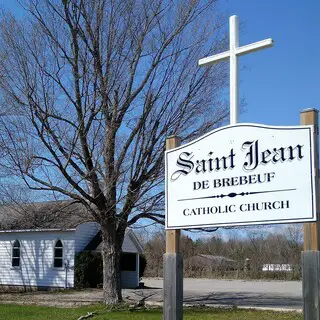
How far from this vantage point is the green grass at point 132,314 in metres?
15.8

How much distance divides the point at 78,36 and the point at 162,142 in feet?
14.2

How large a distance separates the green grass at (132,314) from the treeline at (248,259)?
30.3 metres

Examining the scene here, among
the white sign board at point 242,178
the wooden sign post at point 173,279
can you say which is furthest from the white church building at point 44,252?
the white sign board at point 242,178

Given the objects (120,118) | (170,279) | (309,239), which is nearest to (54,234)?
(120,118)

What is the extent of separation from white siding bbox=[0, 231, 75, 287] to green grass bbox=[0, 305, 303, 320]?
1312 cm

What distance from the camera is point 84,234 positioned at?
32.9 metres

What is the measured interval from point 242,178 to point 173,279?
1.99m

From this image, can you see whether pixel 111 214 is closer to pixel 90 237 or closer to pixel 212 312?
pixel 212 312

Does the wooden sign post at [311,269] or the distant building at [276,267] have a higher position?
the wooden sign post at [311,269]

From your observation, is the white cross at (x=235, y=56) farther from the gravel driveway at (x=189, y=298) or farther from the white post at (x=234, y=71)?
the gravel driveway at (x=189, y=298)

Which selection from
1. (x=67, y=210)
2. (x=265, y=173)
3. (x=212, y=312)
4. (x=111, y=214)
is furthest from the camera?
(x=67, y=210)

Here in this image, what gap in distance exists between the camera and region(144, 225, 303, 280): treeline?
164 feet

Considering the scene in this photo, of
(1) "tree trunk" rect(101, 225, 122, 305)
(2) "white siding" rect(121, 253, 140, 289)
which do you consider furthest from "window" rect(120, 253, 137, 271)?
(1) "tree trunk" rect(101, 225, 122, 305)

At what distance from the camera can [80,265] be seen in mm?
31203
